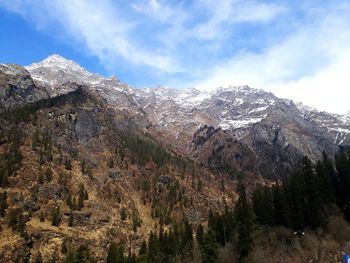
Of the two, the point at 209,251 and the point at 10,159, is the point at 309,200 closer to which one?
the point at 209,251

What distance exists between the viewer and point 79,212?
557 ft

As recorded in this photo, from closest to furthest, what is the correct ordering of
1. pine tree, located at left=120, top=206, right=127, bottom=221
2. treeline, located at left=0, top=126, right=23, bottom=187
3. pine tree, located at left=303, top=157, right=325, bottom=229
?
1. pine tree, located at left=303, top=157, right=325, bottom=229
2. treeline, located at left=0, top=126, right=23, bottom=187
3. pine tree, located at left=120, top=206, right=127, bottom=221

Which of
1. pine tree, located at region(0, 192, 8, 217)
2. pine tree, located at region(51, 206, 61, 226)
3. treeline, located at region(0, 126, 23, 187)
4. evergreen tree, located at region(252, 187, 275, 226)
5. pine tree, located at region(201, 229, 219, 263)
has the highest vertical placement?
treeline, located at region(0, 126, 23, 187)

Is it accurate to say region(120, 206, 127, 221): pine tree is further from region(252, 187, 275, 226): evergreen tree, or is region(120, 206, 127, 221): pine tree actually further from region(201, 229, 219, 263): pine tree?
region(201, 229, 219, 263): pine tree

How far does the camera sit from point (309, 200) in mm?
107625

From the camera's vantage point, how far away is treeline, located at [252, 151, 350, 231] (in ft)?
346

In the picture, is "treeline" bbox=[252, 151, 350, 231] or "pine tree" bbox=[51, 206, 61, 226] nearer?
"treeline" bbox=[252, 151, 350, 231]

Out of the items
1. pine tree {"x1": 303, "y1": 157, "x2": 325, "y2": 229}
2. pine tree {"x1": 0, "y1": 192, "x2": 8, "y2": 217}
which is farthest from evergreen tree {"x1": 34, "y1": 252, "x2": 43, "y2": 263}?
pine tree {"x1": 303, "y1": 157, "x2": 325, "y2": 229}

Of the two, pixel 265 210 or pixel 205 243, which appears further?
pixel 265 210

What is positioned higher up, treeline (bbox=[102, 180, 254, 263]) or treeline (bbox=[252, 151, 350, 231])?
treeline (bbox=[252, 151, 350, 231])

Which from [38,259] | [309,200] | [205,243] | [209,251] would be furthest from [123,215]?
[309,200]

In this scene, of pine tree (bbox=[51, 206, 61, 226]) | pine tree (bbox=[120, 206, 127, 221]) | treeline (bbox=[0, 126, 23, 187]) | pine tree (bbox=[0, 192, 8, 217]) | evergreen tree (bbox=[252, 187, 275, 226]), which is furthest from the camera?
pine tree (bbox=[120, 206, 127, 221])

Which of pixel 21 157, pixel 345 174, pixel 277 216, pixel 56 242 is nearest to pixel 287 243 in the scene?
pixel 277 216

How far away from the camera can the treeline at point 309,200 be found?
105 meters
